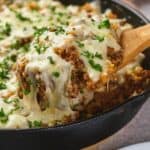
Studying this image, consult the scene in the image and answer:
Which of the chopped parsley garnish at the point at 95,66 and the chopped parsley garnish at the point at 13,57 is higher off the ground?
the chopped parsley garnish at the point at 95,66

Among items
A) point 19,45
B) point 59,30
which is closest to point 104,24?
point 59,30

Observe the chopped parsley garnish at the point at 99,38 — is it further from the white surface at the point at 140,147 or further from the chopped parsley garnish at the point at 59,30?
the white surface at the point at 140,147

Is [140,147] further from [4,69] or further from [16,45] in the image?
[16,45]

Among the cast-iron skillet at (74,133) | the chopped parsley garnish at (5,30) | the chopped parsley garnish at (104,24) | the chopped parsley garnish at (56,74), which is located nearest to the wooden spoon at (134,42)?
the chopped parsley garnish at (104,24)

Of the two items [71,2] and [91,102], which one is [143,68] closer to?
[91,102]

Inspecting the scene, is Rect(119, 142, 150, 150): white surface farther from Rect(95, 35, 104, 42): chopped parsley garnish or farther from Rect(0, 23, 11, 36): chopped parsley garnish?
Rect(0, 23, 11, 36): chopped parsley garnish

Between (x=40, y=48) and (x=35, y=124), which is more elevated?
(x=40, y=48)
